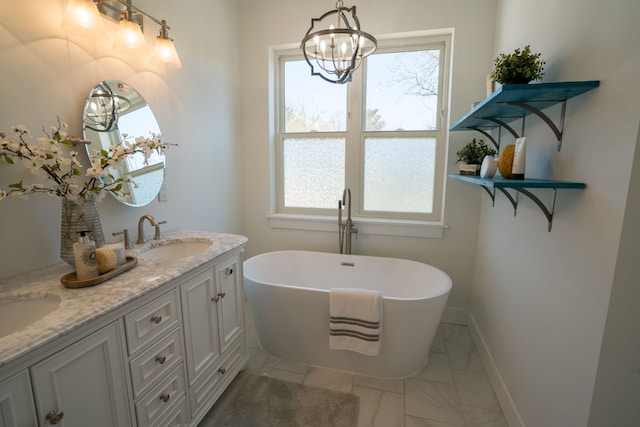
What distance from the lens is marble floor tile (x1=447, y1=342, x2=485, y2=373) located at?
200 centimetres

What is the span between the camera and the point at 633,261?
88 centimetres

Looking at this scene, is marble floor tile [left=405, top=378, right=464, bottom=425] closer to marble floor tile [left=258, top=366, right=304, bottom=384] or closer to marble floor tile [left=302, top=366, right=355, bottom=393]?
marble floor tile [left=302, top=366, right=355, bottom=393]

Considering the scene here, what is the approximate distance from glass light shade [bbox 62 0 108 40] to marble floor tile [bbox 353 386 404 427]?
7.86 feet

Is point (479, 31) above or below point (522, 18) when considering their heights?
above

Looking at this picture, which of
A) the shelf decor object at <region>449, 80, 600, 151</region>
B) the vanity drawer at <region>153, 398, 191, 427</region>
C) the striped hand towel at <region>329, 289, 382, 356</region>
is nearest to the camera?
the shelf decor object at <region>449, 80, 600, 151</region>

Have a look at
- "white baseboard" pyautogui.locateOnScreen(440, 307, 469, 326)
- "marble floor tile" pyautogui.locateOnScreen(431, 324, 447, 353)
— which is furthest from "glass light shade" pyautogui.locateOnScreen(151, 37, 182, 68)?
"white baseboard" pyautogui.locateOnScreen(440, 307, 469, 326)

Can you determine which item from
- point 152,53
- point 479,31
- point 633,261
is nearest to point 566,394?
point 633,261

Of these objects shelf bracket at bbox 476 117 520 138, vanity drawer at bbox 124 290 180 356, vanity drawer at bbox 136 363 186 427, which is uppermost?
shelf bracket at bbox 476 117 520 138

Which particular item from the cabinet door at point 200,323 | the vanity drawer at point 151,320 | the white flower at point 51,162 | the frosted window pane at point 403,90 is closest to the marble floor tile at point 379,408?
the cabinet door at point 200,323

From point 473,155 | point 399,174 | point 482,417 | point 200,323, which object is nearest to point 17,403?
point 200,323

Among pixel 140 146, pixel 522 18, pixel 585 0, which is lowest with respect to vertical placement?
pixel 140 146

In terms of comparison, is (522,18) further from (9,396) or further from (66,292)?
(9,396)

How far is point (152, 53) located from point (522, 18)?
2241 millimetres

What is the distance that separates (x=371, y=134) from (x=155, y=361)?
91.0 inches
